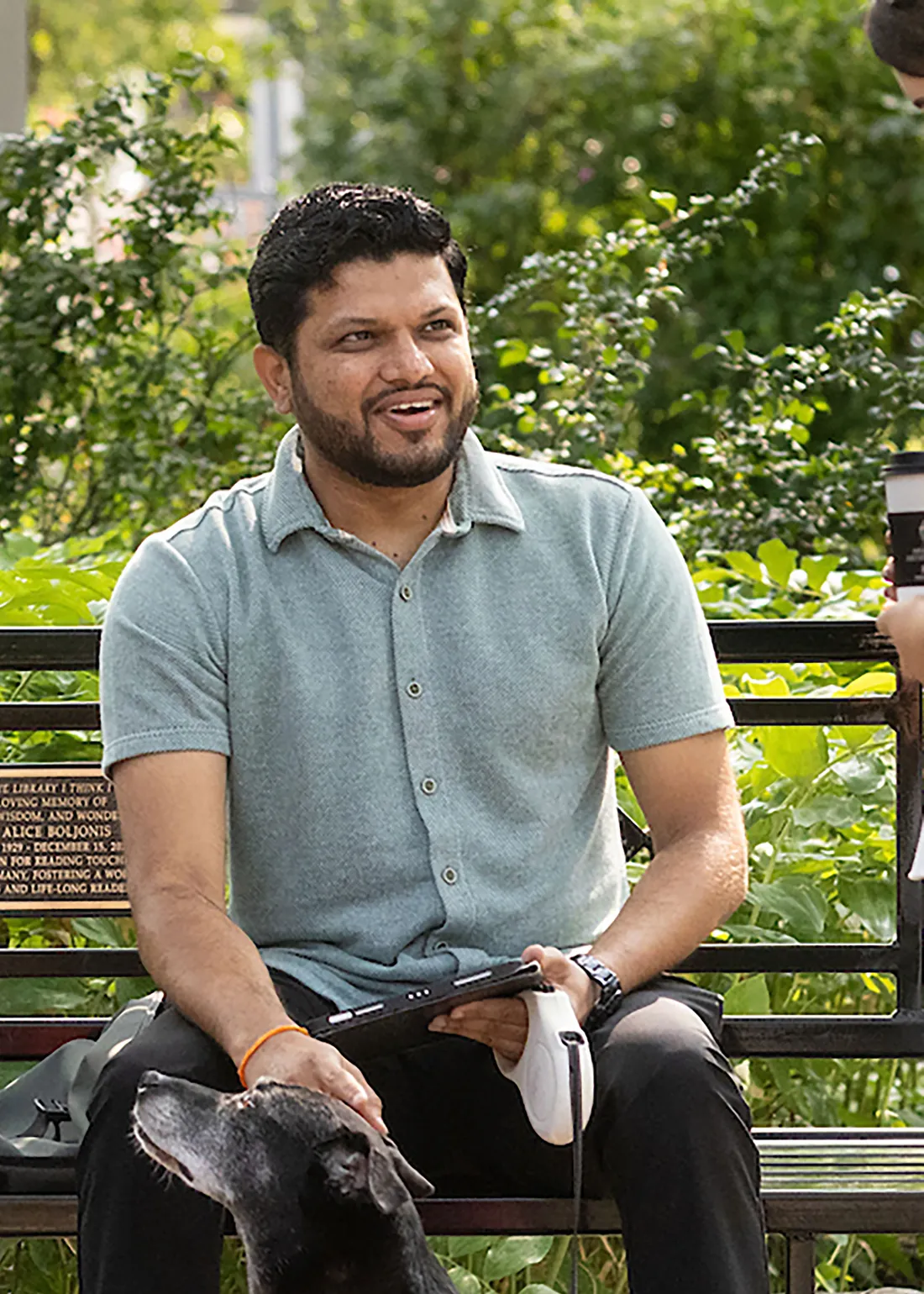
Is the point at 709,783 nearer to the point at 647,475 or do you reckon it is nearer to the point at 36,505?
the point at 647,475

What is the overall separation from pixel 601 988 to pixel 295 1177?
0.56 m

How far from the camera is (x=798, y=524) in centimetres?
507

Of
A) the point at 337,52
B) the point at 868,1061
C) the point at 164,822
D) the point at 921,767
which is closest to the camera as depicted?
the point at 164,822

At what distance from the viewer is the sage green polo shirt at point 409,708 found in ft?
10.2

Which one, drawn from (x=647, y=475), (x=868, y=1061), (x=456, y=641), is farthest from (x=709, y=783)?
(x=647, y=475)

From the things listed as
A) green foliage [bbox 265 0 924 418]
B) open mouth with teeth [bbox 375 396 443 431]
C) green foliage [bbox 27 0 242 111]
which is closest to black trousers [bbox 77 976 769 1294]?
open mouth with teeth [bbox 375 396 443 431]

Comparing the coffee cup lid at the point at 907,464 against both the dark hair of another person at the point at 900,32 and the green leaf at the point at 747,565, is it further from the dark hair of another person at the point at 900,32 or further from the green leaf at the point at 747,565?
the green leaf at the point at 747,565

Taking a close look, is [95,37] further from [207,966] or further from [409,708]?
[207,966]

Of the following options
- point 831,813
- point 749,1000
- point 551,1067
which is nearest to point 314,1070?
point 551,1067

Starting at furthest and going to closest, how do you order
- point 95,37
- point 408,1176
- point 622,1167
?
point 95,37, point 622,1167, point 408,1176

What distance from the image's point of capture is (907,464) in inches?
107

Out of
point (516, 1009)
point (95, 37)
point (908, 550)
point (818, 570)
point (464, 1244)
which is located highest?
point (95, 37)

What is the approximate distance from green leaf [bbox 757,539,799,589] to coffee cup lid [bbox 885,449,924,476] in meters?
1.50

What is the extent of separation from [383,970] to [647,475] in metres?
2.08
